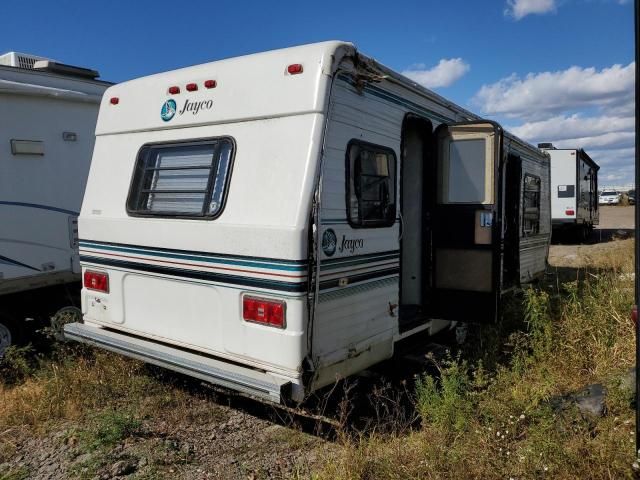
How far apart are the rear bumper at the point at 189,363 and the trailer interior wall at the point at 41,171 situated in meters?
1.20

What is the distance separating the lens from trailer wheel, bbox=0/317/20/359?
221 inches

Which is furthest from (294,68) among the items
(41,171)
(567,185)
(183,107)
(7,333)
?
(567,185)

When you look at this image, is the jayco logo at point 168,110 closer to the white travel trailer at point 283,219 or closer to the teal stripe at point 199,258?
the white travel trailer at point 283,219

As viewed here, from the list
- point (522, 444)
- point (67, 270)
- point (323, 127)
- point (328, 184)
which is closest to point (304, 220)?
point (328, 184)

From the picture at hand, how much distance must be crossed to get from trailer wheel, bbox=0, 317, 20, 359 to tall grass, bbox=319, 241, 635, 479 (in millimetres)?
3693

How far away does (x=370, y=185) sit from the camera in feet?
14.2

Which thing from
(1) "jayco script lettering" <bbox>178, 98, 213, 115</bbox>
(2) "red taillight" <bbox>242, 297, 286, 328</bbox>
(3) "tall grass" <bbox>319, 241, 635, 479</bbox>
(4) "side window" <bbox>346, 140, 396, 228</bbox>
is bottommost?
(3) "tall grass" <bbox>319, 241, 635, 479</bbox>

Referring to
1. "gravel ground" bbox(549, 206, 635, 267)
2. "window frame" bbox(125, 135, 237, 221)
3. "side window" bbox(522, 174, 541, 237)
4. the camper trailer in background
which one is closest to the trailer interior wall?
the camper trailer in background

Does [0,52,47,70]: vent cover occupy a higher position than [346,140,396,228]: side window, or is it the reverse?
[0,52,47,70]: vent cover

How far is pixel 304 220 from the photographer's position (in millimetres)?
3598

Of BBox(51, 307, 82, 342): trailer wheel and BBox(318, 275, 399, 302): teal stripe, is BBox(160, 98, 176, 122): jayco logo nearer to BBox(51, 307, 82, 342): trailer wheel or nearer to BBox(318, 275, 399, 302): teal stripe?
BBox(318, 275, 399, 302): teal stripe

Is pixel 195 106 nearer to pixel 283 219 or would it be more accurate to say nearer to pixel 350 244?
pixel 283 219

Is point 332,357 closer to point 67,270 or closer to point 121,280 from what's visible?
point 121,280

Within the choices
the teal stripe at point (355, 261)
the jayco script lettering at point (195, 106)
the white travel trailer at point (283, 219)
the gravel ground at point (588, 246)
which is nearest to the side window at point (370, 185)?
the white travel trailer at point (283, 219)
